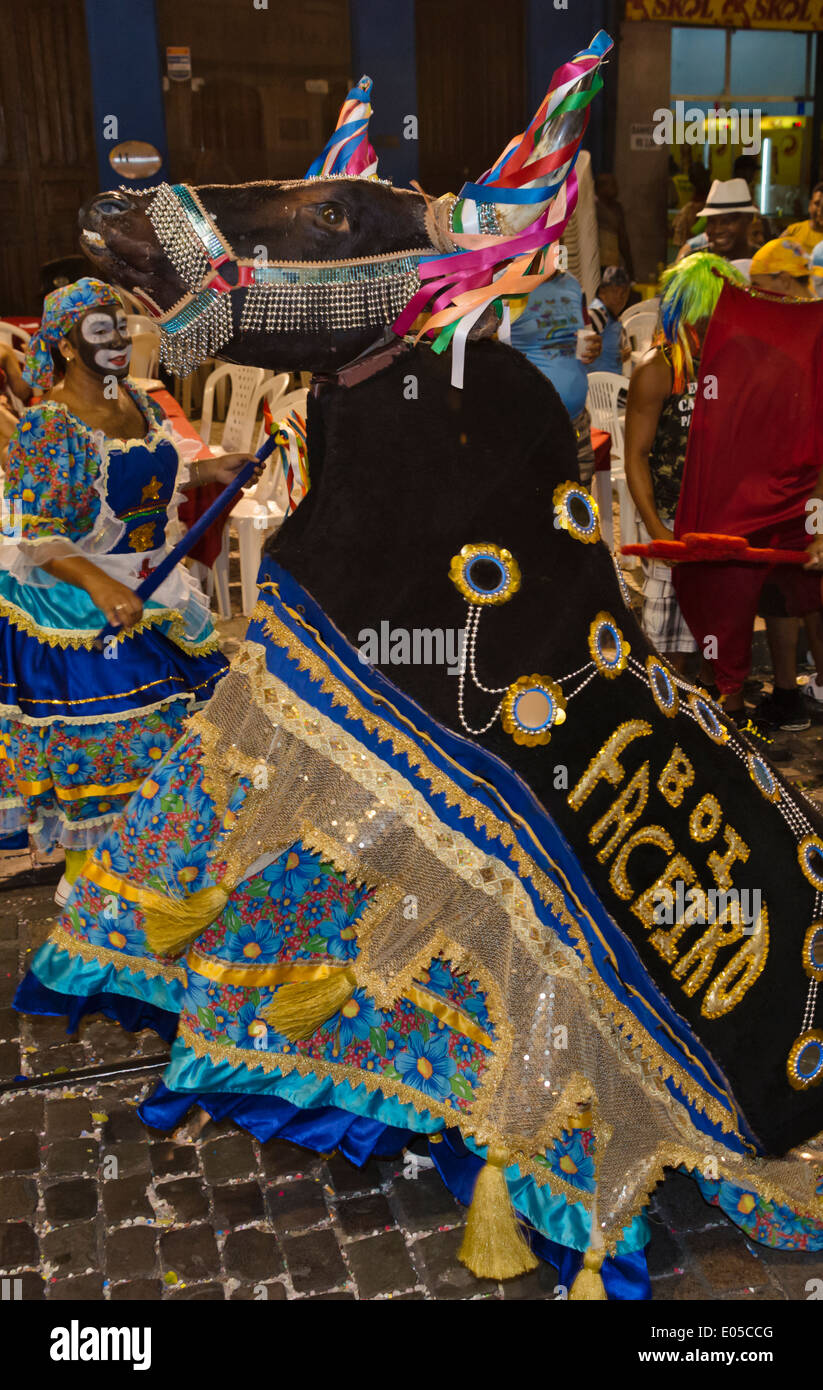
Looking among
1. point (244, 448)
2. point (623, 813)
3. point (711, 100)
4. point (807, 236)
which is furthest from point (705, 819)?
point (711, 100)

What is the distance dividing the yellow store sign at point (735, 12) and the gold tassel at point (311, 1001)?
14160mm

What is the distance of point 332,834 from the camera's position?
8.25 ft

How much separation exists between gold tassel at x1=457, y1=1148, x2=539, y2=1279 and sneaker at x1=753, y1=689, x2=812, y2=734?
12.0 ft

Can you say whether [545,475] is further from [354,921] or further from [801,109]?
[801,109]

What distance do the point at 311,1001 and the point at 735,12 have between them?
15.2 metres

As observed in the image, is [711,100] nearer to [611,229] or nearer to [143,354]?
[611,229]

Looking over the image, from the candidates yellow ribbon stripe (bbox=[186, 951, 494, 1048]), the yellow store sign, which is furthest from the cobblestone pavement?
the yellow store sign

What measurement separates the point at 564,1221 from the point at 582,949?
0.58 metres

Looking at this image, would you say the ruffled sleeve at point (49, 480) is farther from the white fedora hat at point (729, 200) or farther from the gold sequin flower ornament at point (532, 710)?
the white fedora hat at point (729, 200)

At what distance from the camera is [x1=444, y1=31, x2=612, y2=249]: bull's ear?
7.19 ft

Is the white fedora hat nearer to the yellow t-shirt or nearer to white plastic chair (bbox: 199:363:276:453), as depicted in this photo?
the yellow t-shirt

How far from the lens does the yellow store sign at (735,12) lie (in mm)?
14266

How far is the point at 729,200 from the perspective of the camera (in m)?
6.67

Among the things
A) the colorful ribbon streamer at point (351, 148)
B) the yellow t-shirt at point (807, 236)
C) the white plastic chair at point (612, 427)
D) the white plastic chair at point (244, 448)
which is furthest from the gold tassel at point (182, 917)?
the yellow t-shirt at point (807, 236)
